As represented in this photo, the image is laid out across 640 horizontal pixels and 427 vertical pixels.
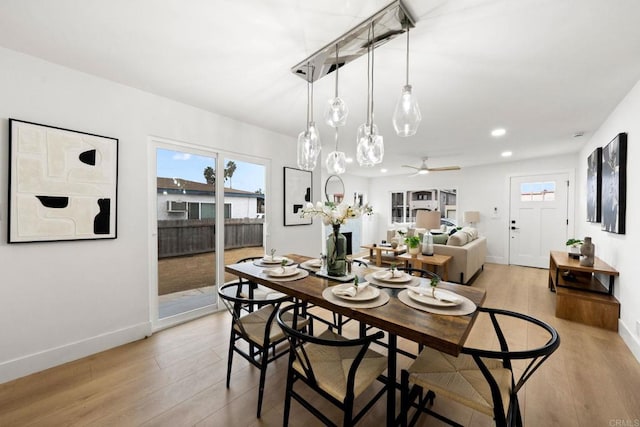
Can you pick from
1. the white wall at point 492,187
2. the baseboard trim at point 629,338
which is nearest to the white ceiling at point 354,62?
the baseboard trim at point 629,338

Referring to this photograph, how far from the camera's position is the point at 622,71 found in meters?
2.11

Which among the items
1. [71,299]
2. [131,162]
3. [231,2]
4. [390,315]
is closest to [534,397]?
[390,315]

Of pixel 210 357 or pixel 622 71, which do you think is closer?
pixel 622 71

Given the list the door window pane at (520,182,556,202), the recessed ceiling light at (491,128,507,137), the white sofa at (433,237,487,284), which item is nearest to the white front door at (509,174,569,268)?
the door window pane at (520,182,556,202)

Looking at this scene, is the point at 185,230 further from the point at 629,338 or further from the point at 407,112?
the point at 629,338

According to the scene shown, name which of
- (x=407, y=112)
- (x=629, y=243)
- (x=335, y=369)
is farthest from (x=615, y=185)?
(x=335, y=369)

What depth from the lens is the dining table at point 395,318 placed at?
3.55 ft

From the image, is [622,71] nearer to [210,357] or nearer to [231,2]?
[231,2]

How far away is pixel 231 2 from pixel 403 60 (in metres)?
1.26

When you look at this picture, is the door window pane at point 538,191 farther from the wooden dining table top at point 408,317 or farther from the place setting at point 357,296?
the place setting at point 357,296

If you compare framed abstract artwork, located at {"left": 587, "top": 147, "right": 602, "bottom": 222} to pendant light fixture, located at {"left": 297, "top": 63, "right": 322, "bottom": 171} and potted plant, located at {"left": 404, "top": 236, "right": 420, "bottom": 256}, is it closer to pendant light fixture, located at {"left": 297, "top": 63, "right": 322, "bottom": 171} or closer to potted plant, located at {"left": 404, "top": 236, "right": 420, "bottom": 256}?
potted plant, located at {"left": 404, "top": 236, "right": 420, "bottom": 256}

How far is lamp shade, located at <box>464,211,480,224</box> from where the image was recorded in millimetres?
6289

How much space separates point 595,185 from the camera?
3.41 m

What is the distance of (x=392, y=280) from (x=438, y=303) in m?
0.44
